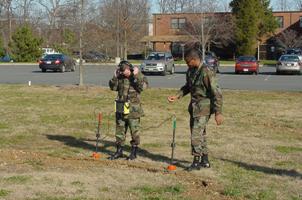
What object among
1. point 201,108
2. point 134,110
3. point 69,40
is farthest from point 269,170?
point 69,40

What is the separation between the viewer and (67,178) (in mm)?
6855

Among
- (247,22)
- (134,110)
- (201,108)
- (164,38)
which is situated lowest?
(134,110)

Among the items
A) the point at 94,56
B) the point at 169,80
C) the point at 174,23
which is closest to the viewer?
the point at 94,56

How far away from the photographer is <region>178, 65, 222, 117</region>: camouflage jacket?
24.1 ft

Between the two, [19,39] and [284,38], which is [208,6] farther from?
[19,39]

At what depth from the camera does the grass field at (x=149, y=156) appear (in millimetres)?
6391

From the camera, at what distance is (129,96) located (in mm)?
8289

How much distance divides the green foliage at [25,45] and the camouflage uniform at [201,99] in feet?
180

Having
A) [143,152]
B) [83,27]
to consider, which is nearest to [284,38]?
[83,27]

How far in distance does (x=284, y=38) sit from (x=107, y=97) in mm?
54465

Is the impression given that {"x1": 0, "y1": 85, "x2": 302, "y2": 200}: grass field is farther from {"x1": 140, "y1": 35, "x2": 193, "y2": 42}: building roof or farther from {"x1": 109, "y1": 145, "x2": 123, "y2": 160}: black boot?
{"x1": 140, "y1": 35, "x2": 193, "y2": 42}: building roof

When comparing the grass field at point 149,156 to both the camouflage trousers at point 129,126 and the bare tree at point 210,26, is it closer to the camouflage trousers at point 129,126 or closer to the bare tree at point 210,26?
the camouflage trousers at point 129,126

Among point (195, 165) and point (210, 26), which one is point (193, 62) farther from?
point (210, 26)

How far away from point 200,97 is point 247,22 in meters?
58.6
